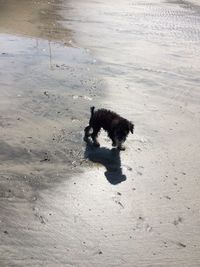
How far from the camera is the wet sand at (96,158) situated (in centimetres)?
600

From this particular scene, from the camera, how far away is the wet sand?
6.00 m

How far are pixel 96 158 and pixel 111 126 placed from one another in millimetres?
591

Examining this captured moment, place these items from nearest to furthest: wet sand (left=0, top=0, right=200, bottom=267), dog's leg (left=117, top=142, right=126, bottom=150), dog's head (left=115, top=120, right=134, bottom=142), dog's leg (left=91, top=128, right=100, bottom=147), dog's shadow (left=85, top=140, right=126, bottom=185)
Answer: wet sand (left=0, top=0, right=200, bottom=267), dog's shadow (left=85, top=140, right=126, bottom=185), dog's head (left=115, top=120, right=134, bottom=142), dog's leg (left=117, top=142, right=126, bottom=150), dog's leg (left=91, top=128, right=100, bottom=147)

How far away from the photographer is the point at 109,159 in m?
8.08

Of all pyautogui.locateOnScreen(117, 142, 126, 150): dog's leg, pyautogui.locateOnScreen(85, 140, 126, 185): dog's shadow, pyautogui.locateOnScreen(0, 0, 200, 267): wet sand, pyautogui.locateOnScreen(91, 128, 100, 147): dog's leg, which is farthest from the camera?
pyautogui.locateOnScreen(91, 128, 100, 147): dog's leg

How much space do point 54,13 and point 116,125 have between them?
47.3 ft

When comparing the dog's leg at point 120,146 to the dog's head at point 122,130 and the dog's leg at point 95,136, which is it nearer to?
the dog's head at point 122,130

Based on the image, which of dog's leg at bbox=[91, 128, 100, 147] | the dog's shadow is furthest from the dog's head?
dog's leg at bbox=[91, 128, 100, 147]

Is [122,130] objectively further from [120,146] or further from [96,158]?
[96,158]

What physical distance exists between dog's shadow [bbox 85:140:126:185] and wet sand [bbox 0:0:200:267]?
16mm

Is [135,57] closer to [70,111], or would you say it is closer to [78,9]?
[70,111]

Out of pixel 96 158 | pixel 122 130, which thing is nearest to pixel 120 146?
pixel 122 130

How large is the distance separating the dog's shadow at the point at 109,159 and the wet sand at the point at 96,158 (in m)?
0.02

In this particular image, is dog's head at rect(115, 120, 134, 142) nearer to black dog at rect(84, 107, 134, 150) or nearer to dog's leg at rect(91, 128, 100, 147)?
black dog at rect(84, 107, 134, 150)
